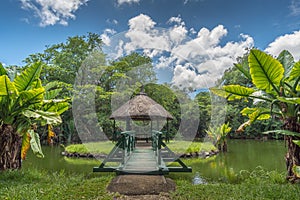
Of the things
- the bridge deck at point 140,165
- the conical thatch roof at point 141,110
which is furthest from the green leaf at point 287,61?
the conical thatch roof at point 141,110

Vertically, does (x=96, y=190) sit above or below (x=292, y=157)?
below

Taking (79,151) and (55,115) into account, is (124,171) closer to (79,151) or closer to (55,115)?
(55,115)

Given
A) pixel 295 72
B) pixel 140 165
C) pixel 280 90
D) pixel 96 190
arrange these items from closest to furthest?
pixel 295 72 → pixel 96 190 → pixel 280 90 → pixel 140 165

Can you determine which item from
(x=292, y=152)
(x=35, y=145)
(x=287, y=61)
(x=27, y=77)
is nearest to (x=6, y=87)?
(x=27, y=77)

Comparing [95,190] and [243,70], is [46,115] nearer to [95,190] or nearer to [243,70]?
[95,190]

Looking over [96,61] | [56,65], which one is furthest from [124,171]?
[56,65]

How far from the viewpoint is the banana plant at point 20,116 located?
12.6ft

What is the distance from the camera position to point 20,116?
13.7 feet

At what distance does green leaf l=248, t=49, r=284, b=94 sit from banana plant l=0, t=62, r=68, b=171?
3088 mm

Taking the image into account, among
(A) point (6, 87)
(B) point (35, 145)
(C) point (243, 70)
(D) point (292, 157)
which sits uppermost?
(C) point (243, 70)

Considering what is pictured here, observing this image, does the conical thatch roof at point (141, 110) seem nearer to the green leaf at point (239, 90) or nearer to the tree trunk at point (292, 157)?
the green leaf at point (239, 90)

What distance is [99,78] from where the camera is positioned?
13.5 meters

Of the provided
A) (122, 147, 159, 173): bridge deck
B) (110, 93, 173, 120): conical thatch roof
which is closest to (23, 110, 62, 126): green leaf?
(122, 147, 159, 173): bridge deck

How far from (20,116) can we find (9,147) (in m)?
0.54
